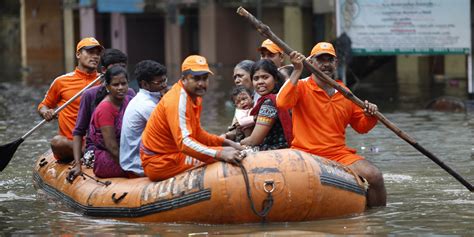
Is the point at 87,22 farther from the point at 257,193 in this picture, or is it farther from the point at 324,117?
the point at 257,193

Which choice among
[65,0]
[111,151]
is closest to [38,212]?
[111,151]

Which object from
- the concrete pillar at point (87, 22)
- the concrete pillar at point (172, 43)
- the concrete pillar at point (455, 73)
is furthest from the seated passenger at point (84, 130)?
the concrete pillar at point (87, 22)

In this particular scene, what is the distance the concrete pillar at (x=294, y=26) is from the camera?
119ft

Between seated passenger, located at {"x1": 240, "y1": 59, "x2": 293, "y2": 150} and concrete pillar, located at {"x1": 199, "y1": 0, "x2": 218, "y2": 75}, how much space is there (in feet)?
91.1

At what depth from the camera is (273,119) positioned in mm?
10305

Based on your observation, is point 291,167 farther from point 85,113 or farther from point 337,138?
point 85,113

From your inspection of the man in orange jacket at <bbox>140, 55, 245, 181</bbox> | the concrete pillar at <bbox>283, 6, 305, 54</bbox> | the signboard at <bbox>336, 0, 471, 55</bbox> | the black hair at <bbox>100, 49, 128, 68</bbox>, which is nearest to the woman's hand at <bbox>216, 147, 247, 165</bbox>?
the man in orange jacket at <bbox>140, 55, 245, 181</bbox>

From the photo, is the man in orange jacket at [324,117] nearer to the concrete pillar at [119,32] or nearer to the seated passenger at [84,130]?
the seated passenger at [84,130]

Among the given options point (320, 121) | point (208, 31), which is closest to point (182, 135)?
point (320, 121)

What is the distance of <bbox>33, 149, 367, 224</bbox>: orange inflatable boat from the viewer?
30.9 feet

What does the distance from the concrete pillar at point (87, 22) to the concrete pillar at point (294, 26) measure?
929cm

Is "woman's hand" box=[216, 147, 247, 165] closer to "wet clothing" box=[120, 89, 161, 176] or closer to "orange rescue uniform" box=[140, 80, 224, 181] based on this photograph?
"orange rescue uniform" box=[140, 80, 224, 181]

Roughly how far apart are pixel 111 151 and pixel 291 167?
1.97 m

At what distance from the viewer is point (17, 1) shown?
48.8 m
